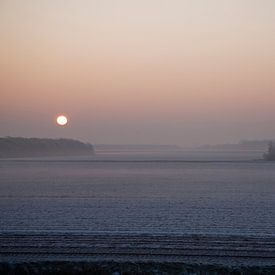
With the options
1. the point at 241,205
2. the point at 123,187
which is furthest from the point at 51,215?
the point at 123,187

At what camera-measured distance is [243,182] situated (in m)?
37.1

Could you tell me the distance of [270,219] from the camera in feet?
62.1

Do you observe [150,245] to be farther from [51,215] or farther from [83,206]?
[83,206]

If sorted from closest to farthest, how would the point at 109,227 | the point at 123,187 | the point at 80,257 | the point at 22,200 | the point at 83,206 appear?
the point at 80,257 < the point at 109,227 < the point at 83,206 < the point at 22,200 < the point at 123,187

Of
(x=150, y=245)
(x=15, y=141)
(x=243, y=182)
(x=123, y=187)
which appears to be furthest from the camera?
(x=15, y=141)

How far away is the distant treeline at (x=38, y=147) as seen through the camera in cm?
11347

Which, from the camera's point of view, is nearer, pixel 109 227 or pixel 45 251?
pixel 45 251

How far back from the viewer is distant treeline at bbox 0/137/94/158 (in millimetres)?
113475

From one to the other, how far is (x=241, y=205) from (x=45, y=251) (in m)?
12.6

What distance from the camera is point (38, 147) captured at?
124m

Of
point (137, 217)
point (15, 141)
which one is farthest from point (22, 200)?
point (15, 141)

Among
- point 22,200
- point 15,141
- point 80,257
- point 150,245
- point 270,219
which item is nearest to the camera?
point 80,257

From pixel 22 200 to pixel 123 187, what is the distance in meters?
8.82

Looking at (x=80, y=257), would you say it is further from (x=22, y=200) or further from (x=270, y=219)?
(x=22, y=200)
